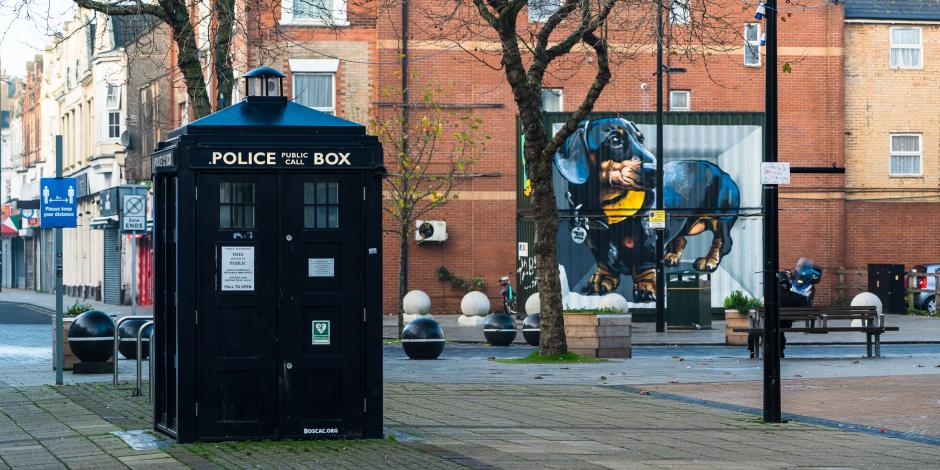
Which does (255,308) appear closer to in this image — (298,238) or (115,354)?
(298,238)

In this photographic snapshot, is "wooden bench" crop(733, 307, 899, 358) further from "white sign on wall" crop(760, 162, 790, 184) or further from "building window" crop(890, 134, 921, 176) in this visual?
"building window" crop(890, 134, 921, 176)

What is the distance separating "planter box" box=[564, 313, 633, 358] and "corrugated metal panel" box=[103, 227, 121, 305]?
32871 mm

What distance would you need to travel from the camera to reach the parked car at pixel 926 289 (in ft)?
128

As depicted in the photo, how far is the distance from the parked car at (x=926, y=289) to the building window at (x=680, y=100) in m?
8.24

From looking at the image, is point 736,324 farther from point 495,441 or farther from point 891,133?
point 891,133

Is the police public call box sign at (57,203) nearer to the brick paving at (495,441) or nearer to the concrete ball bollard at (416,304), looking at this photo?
the brick paving at (495,441)

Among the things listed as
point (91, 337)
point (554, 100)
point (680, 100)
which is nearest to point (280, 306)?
point (91, 337)

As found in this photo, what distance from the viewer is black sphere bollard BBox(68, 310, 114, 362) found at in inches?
773

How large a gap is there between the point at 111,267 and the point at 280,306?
4602cm

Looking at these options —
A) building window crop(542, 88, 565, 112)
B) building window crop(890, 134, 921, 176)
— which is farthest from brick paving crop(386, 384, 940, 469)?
building window crop(890, 134, 921, 176)

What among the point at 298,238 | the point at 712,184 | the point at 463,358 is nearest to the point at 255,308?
the point at 298,238

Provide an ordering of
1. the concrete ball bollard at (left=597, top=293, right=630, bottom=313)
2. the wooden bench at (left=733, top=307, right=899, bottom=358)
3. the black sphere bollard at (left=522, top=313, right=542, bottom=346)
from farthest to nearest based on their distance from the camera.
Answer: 1. the concrete ball bollard at (left=597, top=293, right=630, bottom=313)
2. the black sphere bollard at (left=522, top=313, right=542, bottom=346)
3. the wooden bench at (left=733, top=307, right=899, bottom=358)

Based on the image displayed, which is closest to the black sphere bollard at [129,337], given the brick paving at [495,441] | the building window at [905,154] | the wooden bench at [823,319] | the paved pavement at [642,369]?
the paved pavement at [642,369]

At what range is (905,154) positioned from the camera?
44031 millimetres
